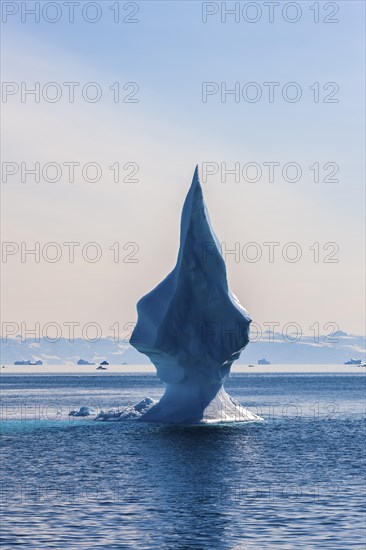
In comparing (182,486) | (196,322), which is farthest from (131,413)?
(182,486)

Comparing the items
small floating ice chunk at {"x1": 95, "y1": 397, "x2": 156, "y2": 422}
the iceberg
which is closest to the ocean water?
small floating ice chunk at {"x1": 95, "y1": 397, "x2": 156, "y2": 422}

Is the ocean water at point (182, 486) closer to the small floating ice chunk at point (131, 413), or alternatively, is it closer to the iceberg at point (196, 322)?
the small floating ice chunk at point (131, 413)

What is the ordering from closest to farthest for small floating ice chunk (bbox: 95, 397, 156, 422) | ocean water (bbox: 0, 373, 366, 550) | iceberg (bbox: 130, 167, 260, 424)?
ocean water (bbox: 0, 373, 366, 550), iceberg (bbox: 130, 167, 260, 424), small floating ice chunk (bbox: 95, 397, 156, 422)

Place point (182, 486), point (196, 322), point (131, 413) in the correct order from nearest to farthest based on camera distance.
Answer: point (182, 486) < point (196, 322) < point (131, 413)

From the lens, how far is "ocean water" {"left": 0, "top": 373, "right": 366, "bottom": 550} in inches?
1071

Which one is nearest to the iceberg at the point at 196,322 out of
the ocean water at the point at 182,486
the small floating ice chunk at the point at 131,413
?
the ocean water at the point at 182,486

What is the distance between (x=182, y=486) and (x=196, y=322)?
20.0m

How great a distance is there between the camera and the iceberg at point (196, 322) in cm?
5678

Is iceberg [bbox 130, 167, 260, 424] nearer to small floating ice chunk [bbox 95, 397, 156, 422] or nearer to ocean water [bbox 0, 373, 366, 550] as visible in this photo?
ocean water [bbox 0, 373, 366, 550]

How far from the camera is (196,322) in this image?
5716 cm

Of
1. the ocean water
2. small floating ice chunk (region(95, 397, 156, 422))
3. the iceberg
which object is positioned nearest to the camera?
the ocean water

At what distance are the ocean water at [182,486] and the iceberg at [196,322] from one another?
2.28m

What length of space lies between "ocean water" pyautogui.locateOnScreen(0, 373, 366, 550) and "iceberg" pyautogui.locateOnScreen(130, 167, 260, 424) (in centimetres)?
228

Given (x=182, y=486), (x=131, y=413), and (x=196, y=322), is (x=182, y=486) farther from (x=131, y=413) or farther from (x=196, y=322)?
(x=131, y=413)
